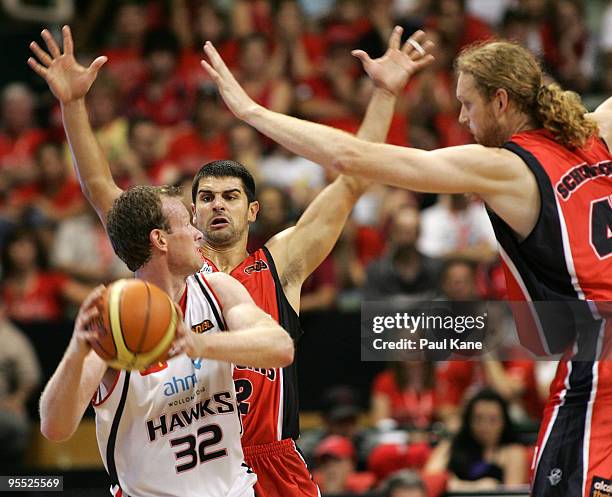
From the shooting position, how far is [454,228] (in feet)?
35.2

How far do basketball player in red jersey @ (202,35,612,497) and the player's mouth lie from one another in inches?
42.0

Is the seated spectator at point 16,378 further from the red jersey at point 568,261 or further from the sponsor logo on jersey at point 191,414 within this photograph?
the red jersey at point 568,261

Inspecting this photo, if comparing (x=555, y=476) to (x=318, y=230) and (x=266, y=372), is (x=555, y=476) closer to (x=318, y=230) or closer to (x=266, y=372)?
(x=266, y=372)

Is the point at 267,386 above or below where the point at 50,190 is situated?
below

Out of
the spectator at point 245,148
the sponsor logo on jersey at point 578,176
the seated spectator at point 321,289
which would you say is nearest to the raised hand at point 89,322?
the sponsor logo on jersey at point 578,176

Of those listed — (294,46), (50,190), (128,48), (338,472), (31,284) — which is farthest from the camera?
(128,48)

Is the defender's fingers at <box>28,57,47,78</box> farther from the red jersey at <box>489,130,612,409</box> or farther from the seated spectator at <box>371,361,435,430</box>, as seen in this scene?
the seated spectator at <box>371,361,435,430</box>

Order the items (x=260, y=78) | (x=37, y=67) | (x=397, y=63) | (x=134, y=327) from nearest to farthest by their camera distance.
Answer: (x=134, y=327), (x=397, y=63), (x=37, y=67), (x=260, y=78)

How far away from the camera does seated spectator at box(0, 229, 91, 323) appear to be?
10.5 metres

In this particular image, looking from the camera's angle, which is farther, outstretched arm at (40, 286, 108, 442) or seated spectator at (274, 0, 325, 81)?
seated spectator at (274, 0, 325, 81)

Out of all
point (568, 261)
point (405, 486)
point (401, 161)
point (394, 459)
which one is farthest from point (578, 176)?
point (394, 459)

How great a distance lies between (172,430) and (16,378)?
5544mm

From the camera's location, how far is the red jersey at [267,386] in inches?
216

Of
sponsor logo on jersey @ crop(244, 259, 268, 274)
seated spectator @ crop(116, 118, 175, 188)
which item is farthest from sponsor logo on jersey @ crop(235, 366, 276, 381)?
seated spectator @ crop(116, 118, 175, 188)
